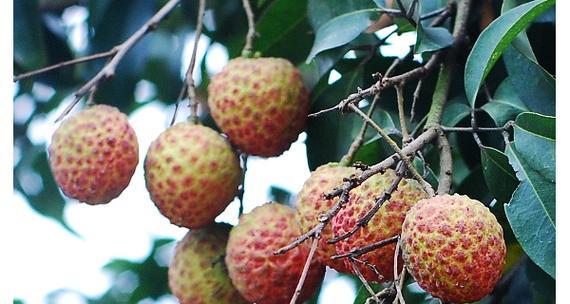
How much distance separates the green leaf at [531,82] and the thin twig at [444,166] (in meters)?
0.10

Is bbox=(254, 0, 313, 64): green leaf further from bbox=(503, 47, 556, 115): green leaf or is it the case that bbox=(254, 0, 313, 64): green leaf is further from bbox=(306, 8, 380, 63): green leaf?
bbox=(503, 47, 556, 115): green leaf

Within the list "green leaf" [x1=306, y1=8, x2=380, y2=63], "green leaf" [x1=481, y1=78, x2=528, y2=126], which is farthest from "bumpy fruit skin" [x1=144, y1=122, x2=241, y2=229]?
"green leaf" [x1=481, y1=78, x2=528, y2=126]

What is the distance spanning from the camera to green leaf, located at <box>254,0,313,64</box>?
1.01 m

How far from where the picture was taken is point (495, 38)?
0.73m

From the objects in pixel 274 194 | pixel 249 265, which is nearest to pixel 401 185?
pixel 249 265

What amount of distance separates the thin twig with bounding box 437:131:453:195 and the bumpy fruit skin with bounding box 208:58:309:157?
0.66 feet

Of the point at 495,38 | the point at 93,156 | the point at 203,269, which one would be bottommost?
the point at 203,269

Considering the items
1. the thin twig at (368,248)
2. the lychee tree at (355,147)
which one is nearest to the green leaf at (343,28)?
the lychee tree at (355,147)

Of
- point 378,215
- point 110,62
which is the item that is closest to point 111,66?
point 110,62

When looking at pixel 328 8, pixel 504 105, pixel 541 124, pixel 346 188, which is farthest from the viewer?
pixel 328 8

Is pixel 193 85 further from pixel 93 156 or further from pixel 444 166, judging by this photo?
pixel 444 166

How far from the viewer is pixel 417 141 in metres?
0.67

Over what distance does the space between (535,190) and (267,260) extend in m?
0.24
